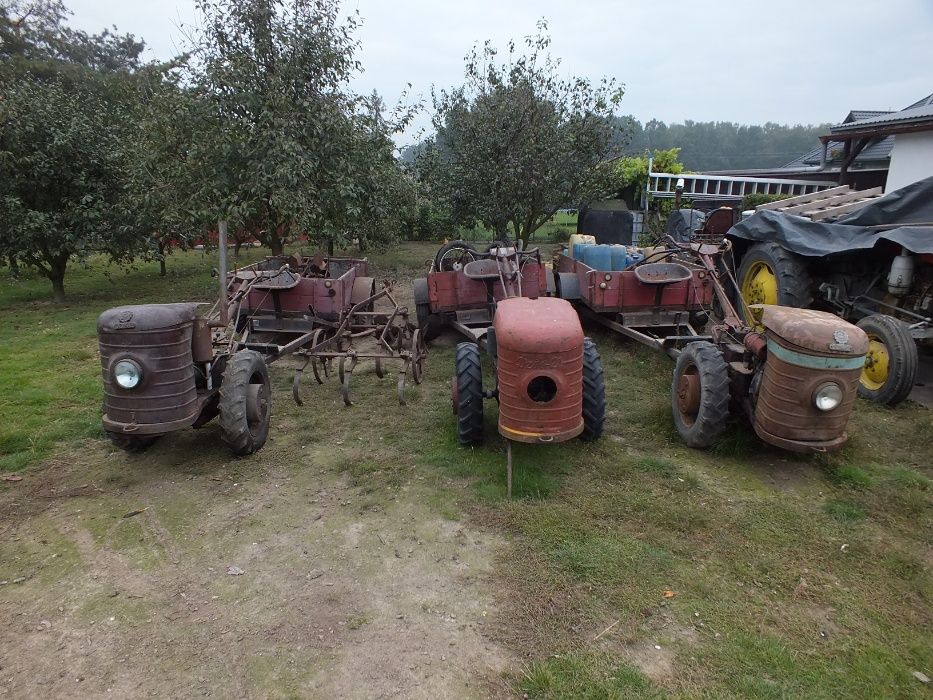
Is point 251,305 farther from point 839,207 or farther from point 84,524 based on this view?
point 839,207

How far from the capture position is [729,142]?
67.5 m

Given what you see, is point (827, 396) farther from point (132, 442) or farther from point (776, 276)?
point (132, 442)

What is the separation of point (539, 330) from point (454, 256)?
427 cm

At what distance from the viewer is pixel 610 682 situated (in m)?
2.42

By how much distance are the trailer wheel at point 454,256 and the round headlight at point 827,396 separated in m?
4.05

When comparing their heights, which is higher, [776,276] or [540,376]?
[776,276]

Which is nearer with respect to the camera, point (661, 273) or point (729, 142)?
point (661, 273)

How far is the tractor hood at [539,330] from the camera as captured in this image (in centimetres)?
372

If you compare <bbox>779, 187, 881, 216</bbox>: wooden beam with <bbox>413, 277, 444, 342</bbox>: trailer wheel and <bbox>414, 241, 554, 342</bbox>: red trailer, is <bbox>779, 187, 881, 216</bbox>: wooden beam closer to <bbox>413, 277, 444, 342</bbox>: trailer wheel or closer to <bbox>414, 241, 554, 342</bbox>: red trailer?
<bbox>414, 241, 554, 342</bbox>: red trailer

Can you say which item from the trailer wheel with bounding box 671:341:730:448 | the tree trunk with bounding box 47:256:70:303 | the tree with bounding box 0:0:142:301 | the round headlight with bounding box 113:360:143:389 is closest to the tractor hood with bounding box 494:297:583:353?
the trailer wheel with bounding box 671:341:730:448

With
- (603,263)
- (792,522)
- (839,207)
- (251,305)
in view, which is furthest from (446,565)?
(839,207)

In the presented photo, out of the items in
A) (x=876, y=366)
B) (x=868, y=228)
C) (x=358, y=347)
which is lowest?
(x=358, y=347)

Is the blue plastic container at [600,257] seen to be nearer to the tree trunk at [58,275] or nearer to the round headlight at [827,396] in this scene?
the round headlight at [827,396]

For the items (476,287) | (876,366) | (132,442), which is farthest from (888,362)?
(132,442)
